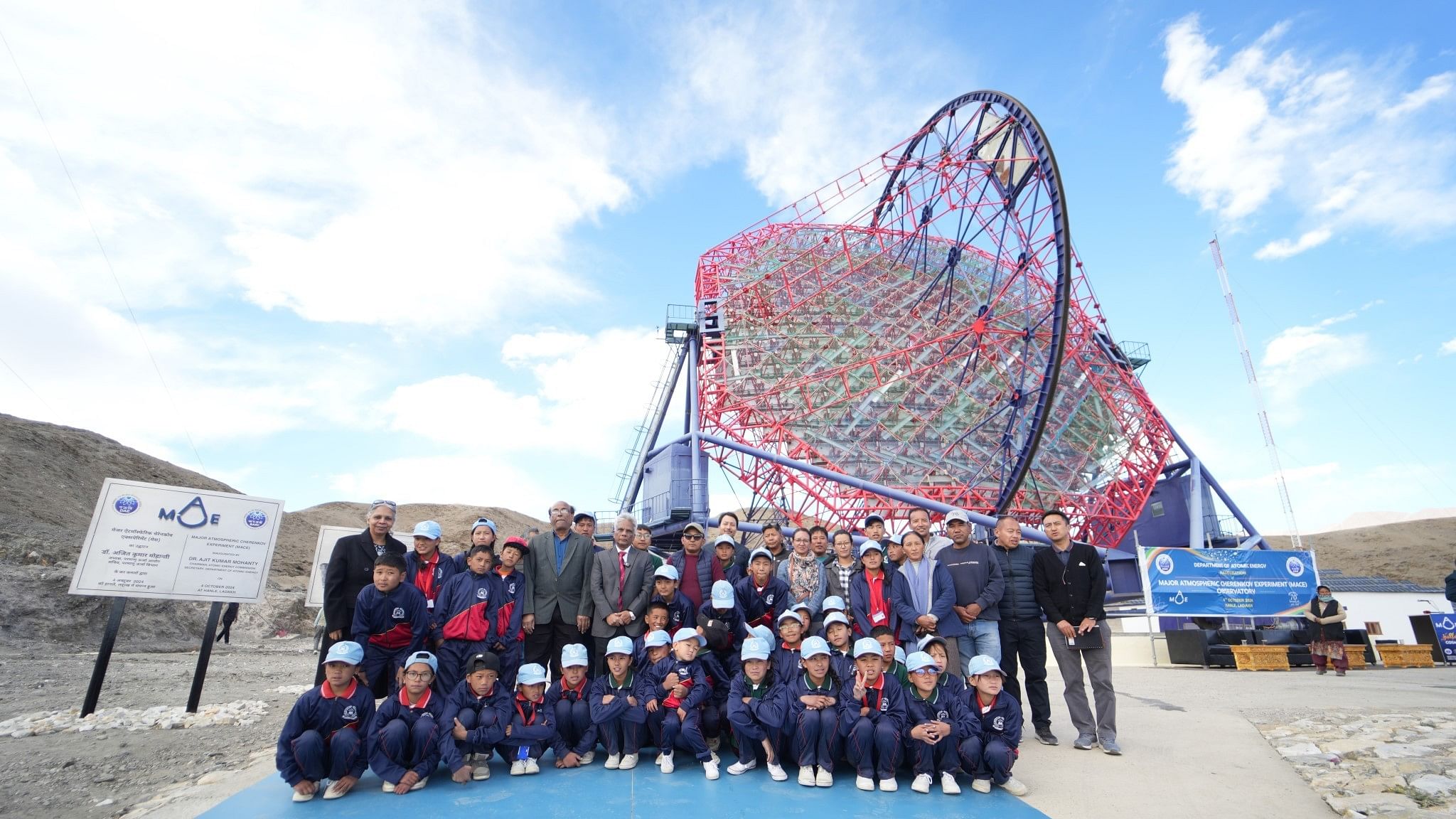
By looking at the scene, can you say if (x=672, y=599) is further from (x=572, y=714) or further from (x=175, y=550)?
(x=175, y=550)

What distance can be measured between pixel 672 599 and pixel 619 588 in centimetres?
56

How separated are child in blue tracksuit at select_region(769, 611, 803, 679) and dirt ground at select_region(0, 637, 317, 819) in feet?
13.9

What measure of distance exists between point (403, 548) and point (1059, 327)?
16.6 m

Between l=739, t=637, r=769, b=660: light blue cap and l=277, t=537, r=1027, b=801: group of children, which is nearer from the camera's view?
l=277, t=537, r=1027, b=801: group of children

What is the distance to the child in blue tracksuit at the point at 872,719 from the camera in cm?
485

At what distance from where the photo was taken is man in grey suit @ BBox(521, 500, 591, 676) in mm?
6797

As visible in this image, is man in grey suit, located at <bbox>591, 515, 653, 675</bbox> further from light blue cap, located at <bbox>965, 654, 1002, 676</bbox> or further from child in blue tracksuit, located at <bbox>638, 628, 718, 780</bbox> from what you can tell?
light blue cap, located at <bbox>965, 654, 1002, 676</bbox>

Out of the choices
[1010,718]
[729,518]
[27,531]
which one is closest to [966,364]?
[729,518]

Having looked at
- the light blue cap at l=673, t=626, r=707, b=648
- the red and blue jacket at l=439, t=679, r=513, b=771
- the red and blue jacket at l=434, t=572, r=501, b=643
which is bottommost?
the red and blue jacket at l=439, t=679, r=513, b=771

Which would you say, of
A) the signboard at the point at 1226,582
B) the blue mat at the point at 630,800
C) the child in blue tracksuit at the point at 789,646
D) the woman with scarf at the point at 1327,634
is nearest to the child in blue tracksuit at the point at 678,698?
the blue mat at the point at 630,800

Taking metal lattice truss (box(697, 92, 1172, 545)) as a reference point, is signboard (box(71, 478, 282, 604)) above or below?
below

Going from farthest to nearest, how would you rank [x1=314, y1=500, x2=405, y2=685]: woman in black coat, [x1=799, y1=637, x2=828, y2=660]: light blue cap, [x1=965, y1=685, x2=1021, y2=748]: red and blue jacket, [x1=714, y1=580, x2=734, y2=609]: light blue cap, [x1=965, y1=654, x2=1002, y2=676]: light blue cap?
[x1=714, y1=580, x2=734, y2=609]: light blue cap, [x1=314, y1=500, x2=405, y2=685]: woman in black coat, [x1=799, y1=637, x2=828, y2=660]: light blue cap, [x1=965, y1=654, x2=1002, y2=676]: light blue cap, [x1=965, y1=685, x2=1021, y2=748]: red and blue jacket

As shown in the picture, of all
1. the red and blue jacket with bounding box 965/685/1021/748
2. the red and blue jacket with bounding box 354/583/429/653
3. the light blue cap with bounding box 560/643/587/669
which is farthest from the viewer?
the light blue cap with bounding box 560/643/587/669

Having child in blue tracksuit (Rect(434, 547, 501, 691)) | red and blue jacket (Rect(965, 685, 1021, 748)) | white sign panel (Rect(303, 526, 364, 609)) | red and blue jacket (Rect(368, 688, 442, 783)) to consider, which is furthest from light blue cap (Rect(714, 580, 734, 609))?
white sign panel (Rect(303, 526, 364, 609))
